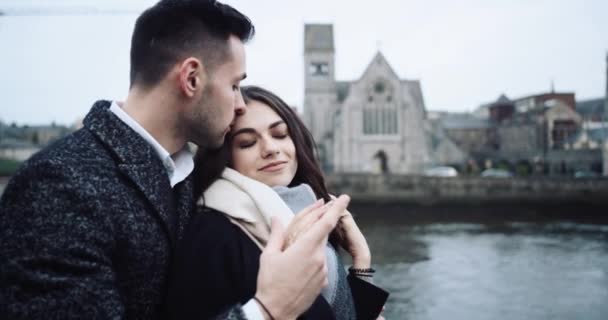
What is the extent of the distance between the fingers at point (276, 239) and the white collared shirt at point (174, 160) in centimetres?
15

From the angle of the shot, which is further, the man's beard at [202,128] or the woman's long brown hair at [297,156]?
the woman's long brown hair at [297,156]

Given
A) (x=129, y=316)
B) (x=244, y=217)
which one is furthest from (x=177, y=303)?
(x=244, y=217)

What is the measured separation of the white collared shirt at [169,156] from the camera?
142cm

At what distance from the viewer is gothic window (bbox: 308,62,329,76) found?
156 feet

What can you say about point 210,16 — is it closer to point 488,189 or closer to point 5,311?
point 5,311

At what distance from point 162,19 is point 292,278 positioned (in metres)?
0.90

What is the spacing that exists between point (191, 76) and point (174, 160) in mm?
336

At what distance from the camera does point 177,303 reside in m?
1.37

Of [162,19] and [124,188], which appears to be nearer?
[124,188]

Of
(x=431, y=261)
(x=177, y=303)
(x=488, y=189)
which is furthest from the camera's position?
(x=488, y=189)

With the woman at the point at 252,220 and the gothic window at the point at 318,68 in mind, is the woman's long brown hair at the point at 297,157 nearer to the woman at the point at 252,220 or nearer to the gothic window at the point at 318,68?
the woman at the point at 252,220

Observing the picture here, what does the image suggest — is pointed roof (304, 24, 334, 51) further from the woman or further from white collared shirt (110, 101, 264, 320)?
white collared shirt (110, 101, 264, 320)

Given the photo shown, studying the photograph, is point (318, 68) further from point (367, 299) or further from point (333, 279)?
point (333, 279)

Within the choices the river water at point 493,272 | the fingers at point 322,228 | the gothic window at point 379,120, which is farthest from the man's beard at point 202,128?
the gothic window at point 379,120
